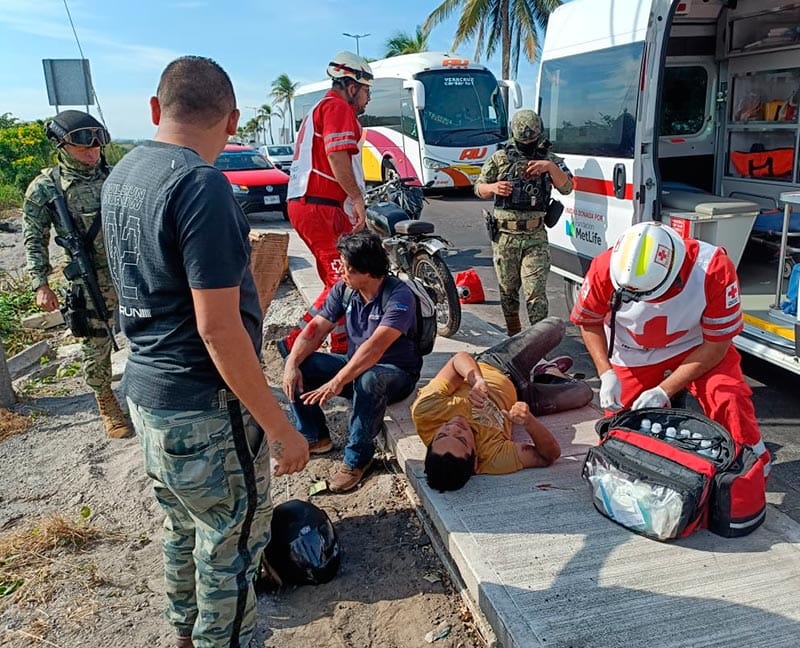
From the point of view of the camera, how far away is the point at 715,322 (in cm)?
304

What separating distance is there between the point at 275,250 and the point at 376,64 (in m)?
12.6

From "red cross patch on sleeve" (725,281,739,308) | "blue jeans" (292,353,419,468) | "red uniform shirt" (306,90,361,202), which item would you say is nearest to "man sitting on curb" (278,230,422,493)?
"blue jeans" (292,353,419,468)

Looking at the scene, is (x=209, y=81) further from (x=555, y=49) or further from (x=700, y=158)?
(x=700, y=158)

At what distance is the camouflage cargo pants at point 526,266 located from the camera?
189 inches

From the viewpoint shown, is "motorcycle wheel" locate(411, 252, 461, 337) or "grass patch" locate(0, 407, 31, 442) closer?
"grass patch" locate(0, 407, 31, 442)

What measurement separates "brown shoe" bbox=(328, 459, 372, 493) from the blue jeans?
0.03 metres

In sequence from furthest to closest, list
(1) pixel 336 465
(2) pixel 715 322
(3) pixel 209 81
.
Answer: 1. (1) pixel 336 465
2. (2) pixel 715 322
3. (3) pixel 209 81

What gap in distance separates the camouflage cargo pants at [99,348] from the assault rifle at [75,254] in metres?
0.06

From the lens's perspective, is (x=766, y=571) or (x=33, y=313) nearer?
(x=766, y=571)

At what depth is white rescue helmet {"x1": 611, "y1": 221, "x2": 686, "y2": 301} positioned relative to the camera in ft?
9.50

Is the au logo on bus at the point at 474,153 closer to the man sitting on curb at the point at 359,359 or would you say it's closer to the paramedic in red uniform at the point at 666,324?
the man sitting on curb at the point at 359,359

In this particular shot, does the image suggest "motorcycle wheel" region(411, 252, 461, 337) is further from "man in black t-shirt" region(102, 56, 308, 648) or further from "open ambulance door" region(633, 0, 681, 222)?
"man in black t-shirt" region(102, 56, 308, 648)

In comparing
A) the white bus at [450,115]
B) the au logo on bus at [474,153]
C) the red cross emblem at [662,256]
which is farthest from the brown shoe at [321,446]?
the au logo on bus at [474,153]

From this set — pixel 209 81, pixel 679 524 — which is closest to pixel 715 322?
pixel 679 524
